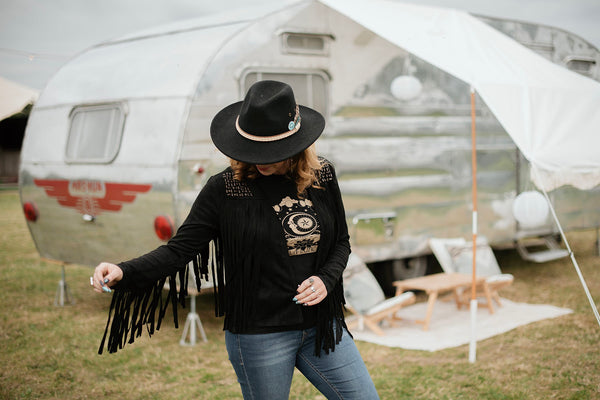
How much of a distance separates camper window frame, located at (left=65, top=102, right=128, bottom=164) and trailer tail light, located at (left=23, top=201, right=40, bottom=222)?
755 mm

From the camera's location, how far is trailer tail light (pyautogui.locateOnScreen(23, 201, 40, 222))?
246 inches

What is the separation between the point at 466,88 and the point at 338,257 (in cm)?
482

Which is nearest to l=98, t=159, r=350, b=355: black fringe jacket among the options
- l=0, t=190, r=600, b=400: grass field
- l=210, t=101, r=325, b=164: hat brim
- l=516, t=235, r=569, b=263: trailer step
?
l=210, t=101, r=325, b=164: hat brim

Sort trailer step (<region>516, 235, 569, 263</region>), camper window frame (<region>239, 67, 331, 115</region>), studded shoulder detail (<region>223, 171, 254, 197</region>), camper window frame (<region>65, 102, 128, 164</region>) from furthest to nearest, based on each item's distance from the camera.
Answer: trailer step (<region>516, 235, 569, 263</region>) → camper window frame (<region>65, 102, 128, 164</region>) → camper window frame (<region>239, 67, 331, 115</region>) → studded shoulder detail (<region>223, 171, 254, 197</region>)

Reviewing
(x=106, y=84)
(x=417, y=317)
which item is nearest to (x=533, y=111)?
(x=417, y=317)

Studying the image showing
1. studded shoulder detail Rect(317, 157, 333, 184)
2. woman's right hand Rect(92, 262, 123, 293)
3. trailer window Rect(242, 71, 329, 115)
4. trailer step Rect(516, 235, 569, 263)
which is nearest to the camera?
woman's right hand Rect(92, 262, 123, 293)

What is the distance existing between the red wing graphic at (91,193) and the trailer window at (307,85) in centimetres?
149

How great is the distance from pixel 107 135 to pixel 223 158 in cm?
121

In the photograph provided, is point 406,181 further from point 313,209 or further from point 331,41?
point 313,209

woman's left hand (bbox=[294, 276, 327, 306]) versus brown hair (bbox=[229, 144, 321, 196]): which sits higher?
brown hair (bbox=[229, 144, 321, 196])

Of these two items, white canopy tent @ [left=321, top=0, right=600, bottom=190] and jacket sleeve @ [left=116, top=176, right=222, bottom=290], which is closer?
jacket sleeve @ [left=116, top=176, right=222, bottom=290]

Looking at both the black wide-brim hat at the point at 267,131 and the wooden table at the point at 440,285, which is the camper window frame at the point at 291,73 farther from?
the black wide-brim hat at the point at 267,131

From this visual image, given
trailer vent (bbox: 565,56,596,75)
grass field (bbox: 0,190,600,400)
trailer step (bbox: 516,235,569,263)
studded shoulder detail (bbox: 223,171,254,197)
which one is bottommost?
grass field (bbox: 0,190,600,400)

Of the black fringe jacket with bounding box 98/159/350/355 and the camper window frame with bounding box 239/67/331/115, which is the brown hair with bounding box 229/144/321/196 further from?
the camper window frame with bounding box 239/67/331/115
